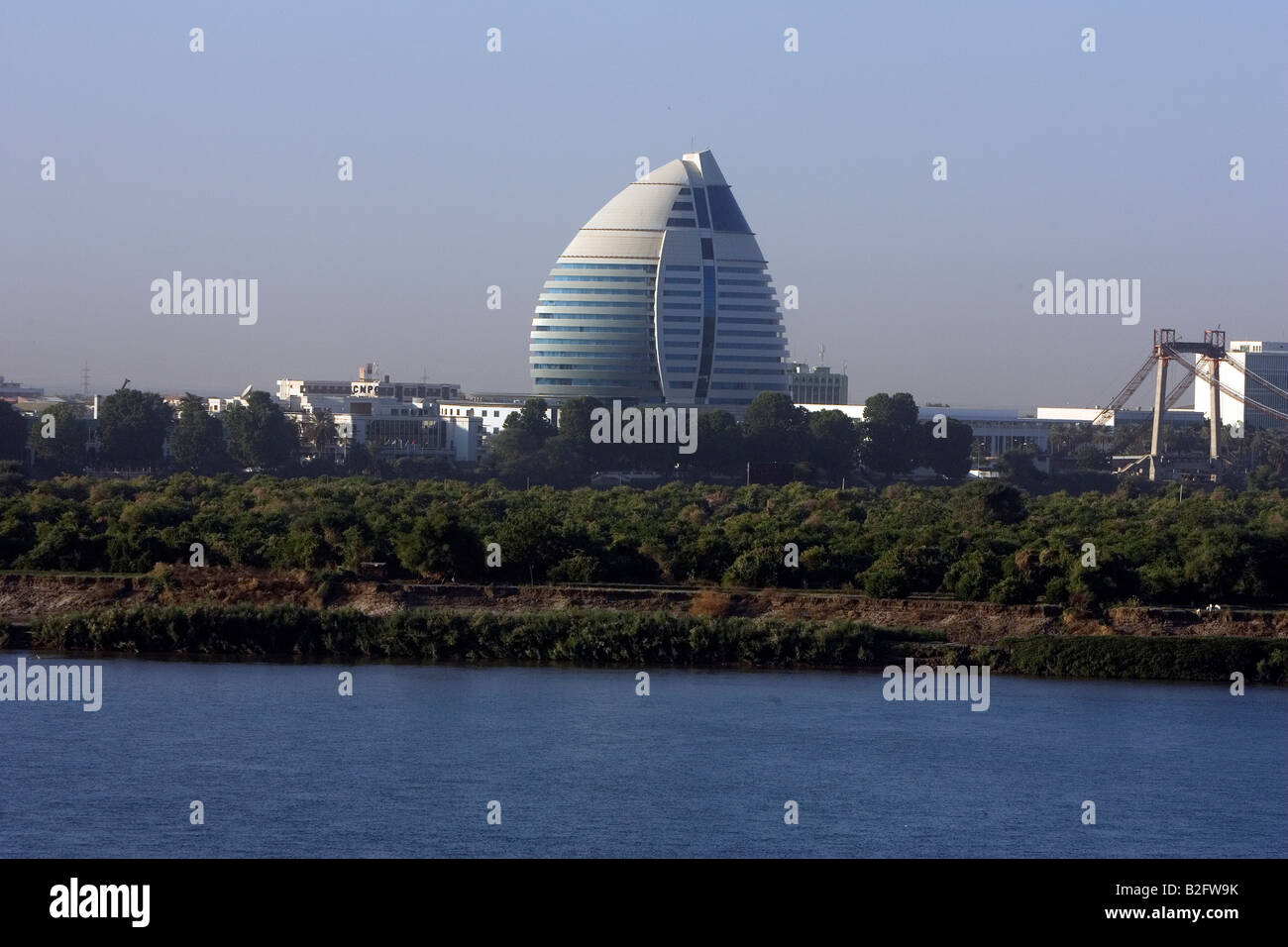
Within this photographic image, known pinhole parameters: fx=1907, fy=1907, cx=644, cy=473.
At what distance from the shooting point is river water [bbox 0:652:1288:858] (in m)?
20.3

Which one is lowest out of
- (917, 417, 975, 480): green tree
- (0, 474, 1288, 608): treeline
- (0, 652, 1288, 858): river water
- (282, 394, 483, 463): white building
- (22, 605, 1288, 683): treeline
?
(0, 652, 1288, 858): river water

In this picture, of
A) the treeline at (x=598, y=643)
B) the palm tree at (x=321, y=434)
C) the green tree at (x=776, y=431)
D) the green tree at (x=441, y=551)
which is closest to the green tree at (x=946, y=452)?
the green tree at (x=776, y=431)

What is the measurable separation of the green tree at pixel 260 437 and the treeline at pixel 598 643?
5312cm

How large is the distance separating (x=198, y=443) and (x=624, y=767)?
216ft

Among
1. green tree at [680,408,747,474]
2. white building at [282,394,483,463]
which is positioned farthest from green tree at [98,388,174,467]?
green tree at [680,408,747,474]

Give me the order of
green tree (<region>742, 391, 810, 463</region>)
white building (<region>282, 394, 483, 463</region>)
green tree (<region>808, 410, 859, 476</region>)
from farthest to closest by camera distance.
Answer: white building (<region>282, 394, 483, 463</region>) → green tree (<region>808, 410, 859, 476</region>) → green tree (<region>742, 391, 810, 463</region>)

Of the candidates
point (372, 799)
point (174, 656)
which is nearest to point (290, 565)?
point (174, 656)

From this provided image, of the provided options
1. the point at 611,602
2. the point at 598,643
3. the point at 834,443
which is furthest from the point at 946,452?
the point at 598,643

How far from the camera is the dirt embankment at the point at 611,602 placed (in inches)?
1350

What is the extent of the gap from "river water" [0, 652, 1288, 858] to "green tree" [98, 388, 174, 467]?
5510cm

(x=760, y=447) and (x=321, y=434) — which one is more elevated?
(x=321, y=434)

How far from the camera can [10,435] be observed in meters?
82.8

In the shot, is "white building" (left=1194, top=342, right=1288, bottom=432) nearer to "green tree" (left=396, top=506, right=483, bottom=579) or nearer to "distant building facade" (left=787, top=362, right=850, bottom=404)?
"distant building facade" (left=787, top=362, right=850, bottom=404)

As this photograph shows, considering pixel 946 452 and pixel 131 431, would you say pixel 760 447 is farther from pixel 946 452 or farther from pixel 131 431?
pixel 131 431
